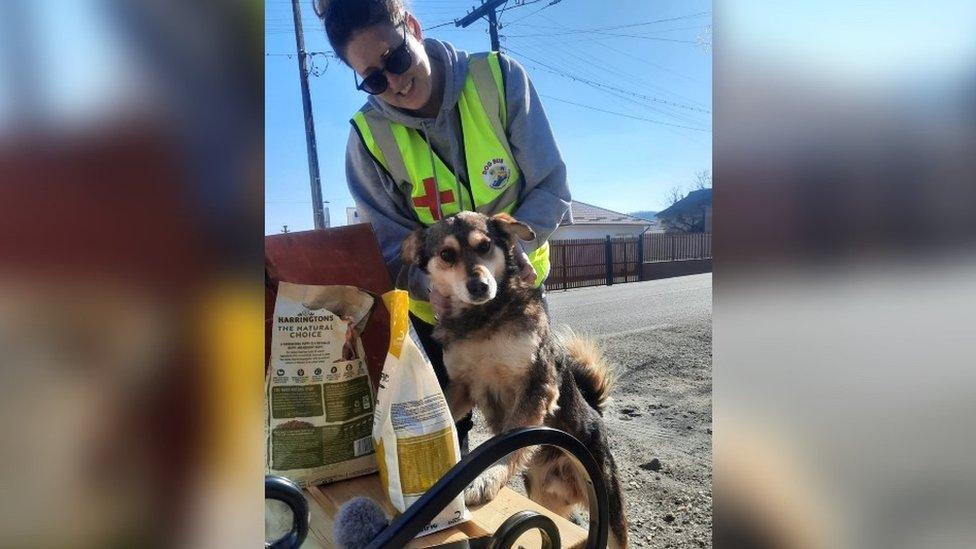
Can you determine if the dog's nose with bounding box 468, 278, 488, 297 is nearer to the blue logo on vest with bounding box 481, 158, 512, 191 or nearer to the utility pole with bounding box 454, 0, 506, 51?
the blue logo on vest with bounding box 481, 158, 512, 191

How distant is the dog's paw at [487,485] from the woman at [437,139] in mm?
343

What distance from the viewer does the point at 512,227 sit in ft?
4.41

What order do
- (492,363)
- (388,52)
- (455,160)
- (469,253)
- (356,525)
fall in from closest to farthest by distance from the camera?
(356,525) < (388,52) < (455,160) < (469,253) < (492,363)

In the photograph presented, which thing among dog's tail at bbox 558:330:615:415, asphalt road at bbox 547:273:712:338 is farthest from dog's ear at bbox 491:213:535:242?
dog's tail at bbox 558:330:615:415

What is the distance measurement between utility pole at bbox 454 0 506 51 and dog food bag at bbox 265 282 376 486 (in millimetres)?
607

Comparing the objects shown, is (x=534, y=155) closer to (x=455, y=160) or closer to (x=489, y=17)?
(x=455, y=160)

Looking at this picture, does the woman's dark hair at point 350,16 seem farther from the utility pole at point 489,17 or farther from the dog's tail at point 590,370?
the dog's tail at point 590,370

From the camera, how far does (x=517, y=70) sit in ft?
3.88

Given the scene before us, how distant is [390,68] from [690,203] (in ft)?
2.20

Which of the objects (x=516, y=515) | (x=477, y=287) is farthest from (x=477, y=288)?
(x=516, y=515)

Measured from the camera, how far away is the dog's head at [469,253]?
52.0 inches
